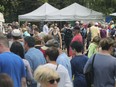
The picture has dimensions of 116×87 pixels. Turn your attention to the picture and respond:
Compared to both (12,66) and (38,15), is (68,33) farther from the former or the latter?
(12,66)

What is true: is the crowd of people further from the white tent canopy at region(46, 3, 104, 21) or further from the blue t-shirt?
the white tent canopy at region(46, 3, 104, 21)

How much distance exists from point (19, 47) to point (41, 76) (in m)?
2.29

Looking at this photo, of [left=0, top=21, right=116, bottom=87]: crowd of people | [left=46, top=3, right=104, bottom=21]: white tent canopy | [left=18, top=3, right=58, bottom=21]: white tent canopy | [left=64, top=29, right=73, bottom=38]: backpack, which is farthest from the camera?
[left=18, top=3, right=58, bottom=21]: white tent canopy

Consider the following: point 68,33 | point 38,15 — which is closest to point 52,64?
point 68,33

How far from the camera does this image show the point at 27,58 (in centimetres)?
787

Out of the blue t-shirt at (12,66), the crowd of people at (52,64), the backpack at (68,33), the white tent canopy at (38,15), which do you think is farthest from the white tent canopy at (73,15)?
the blue t-shirt at (12,66)

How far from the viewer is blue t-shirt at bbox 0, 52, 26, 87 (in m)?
6.02

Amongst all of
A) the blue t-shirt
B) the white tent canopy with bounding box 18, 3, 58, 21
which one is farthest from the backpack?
the blue t-shirt

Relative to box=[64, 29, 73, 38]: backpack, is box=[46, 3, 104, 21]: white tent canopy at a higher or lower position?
higher

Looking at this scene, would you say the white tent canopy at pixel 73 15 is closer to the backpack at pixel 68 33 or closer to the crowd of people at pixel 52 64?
the backpack at pixel 68 33

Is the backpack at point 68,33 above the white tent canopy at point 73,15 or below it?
below

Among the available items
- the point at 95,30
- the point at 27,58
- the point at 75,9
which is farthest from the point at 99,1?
the point at 27,58

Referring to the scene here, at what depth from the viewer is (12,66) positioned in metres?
6.10

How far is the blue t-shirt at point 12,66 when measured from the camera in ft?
19.7
